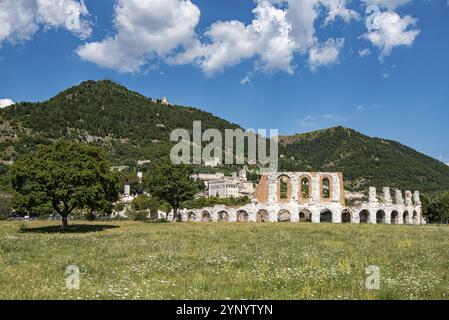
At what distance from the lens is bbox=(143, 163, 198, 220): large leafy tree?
203 feet

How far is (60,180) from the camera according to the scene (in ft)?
131

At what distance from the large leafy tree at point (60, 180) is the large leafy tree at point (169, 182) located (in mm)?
17189

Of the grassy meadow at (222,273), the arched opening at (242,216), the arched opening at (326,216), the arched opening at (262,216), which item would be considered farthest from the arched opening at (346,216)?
the grassy meadow at (222,273)

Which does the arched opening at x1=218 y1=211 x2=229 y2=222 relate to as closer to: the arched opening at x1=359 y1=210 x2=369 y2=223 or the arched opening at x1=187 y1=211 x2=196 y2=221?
the arched opening at x1=187 y1=211 x2=196 y2=221

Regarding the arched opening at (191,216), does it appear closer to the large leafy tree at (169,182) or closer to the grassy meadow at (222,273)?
the large leafy tree at (169,182)

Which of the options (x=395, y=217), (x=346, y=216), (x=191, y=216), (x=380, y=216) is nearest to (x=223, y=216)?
(x=191, y=216)

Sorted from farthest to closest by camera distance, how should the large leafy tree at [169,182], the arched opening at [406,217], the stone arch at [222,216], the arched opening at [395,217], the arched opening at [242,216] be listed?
1. the stone arch at [222,216]
2. the arched opening at [406,217]
3. the arched opening at [395,217]
4. the arched opening at [242,216]
5. the large leafy tree at [169,182]

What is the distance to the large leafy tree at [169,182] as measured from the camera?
203 feet

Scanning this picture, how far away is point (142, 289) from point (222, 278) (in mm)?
2841

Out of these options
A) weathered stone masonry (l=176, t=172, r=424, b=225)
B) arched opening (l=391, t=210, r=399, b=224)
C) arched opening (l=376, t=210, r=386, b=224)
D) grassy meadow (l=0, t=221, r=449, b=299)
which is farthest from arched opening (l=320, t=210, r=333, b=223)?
grassy meadow (l=0, t=221, r=449, b=299)

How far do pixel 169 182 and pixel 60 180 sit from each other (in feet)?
75.9

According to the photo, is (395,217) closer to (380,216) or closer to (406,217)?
(380,216)
